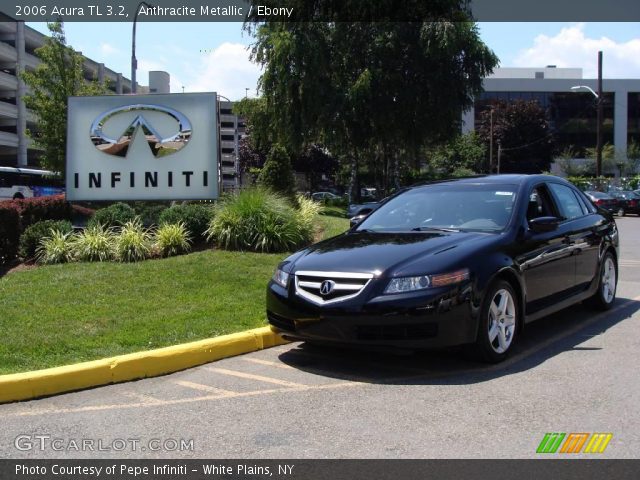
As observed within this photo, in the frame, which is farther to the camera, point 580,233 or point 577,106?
point 577,106

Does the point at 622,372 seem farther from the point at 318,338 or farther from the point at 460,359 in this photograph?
the point at 318,338

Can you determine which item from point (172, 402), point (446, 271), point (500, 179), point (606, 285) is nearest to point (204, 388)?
point (172, 402)

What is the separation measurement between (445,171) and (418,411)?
173 ft

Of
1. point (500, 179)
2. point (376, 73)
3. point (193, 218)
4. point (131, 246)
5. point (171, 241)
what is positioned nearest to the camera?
point (500, 179)

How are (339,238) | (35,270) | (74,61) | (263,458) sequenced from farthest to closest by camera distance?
1. (74,61)
2. (35,270)
3. (339,238)
4. (263,458)

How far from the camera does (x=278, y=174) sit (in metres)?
17.3

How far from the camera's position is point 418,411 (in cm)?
439

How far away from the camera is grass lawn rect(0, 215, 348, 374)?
232 inches

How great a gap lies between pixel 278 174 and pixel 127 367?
12.3 m

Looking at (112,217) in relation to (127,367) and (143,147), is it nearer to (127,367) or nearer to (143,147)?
(143,147)

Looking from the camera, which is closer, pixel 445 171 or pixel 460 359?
pixel 460 359

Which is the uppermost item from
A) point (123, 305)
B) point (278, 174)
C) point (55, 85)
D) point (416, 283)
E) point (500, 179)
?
point (55, 85)

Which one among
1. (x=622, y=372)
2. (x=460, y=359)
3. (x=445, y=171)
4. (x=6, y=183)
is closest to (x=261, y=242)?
(x=460, y=359)

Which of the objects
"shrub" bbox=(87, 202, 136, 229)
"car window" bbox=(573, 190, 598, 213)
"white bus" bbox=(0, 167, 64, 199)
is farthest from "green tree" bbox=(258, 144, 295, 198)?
"white bus" bbox=(0, 167, 64, 199)
